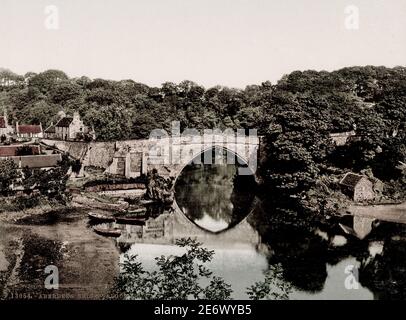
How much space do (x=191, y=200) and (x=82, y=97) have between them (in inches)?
652

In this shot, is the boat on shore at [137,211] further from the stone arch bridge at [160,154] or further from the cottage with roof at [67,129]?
the cottage with roof at [67,129]

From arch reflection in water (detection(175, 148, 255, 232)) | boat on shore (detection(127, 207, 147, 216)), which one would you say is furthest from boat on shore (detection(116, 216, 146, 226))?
arch reflection in water (detection(175, 148, 255, 232))

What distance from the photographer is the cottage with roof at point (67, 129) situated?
144 feet

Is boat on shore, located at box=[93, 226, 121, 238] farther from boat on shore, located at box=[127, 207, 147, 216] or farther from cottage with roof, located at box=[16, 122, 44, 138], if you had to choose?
cottage with roof, located at box=[16, 122, 44, 138]

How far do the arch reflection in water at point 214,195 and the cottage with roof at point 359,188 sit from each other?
8048 mm

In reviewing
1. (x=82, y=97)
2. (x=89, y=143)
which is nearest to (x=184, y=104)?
(x=82, y=97)

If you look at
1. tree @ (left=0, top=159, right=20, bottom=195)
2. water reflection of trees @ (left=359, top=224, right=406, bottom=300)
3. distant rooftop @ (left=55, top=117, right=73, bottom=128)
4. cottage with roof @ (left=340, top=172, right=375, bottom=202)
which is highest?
distant rooftop @ (left=55, top=117, right=73, bottom=128)

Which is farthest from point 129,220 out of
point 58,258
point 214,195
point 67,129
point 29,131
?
point 29,131

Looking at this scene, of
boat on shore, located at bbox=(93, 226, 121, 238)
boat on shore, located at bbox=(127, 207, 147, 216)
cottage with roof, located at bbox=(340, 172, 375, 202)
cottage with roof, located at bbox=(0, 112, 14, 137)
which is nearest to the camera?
boat on shore, located at bbox=(93, 226, 121, 238)

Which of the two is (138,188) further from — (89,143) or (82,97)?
(82,97)

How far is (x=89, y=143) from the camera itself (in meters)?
41.2

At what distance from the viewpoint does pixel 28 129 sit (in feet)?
144

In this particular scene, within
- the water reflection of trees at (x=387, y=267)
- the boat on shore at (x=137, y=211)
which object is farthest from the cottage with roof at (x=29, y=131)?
the water reflection of trees at (x=387, y=267)

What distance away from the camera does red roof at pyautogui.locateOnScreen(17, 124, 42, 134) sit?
1706 inches
